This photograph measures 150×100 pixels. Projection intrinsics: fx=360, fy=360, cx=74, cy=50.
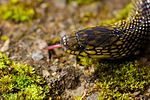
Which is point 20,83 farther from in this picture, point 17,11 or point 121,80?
point 17,11

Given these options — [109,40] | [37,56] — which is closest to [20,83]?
[37,56]

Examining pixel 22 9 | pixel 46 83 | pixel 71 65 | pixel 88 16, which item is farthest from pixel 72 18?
pixel 46 83

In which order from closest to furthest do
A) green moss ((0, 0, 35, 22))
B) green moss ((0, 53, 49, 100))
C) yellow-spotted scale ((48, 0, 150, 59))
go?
green moss ((0, 53, 49, 100)) → yellow-spotted scale ((48, 0, 150, 59)) → green moss ((0, 0, 35, 22))

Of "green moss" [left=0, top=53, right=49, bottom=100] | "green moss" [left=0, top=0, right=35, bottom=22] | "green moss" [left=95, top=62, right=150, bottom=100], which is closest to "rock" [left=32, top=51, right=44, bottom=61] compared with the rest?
"green moss" [left=0, top=53, right=49, bottom=100]

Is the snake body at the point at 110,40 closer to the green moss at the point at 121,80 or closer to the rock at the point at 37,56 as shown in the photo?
the green moss at the point at 121,80

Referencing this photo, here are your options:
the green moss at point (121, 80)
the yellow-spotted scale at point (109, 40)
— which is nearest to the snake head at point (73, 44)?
the yellow-spotted scale at point (109, 40)

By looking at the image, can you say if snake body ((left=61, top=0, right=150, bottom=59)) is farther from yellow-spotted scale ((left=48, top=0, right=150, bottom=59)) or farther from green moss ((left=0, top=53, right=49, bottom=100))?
green moss ((left=0, top=53, right=49, bottom=100))
